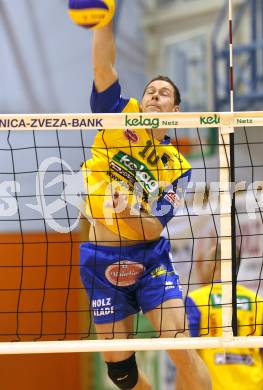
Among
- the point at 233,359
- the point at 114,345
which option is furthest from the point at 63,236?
the point at 114,345

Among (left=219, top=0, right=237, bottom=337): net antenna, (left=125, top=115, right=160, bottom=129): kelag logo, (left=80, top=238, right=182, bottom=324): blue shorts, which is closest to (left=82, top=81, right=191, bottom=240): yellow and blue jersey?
(left=80, top=238, right=182, bottom=324): blue shorts

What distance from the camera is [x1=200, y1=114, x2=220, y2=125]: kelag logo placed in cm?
391

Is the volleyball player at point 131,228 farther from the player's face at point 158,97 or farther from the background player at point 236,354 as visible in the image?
the background player at point 236,354

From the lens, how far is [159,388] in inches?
287

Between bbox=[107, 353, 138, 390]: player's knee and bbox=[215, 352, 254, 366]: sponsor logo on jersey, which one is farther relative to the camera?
bbox=[215, 352, 254, 366]: sponsor logo on jersey

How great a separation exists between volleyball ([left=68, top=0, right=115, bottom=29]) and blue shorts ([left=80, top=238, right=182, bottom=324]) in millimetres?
1264

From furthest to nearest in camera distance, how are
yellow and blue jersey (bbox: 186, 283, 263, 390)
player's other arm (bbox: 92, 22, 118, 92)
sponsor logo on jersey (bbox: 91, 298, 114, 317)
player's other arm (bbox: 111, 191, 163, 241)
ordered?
yellow and blue jersey (bbox: 186, 283, 263, 390), sponsor logo on jersey (bbox: 91, 298, 114, 317), player's other arm (bbox: 111, 191, 163, 241), player's other arm (bbox: 92, 22, 118, 92)

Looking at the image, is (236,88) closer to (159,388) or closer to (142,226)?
(159,388)

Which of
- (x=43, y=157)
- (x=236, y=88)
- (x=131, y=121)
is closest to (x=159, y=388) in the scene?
(x=43, y=157)

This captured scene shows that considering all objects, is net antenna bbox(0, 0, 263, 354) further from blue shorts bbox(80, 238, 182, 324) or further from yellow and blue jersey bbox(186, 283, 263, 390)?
yellow and blue jersey bbox(186, 283, 263, 390)

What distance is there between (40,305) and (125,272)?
342cm

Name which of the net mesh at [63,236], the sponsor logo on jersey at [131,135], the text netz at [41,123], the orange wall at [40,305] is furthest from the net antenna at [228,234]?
the orange wall at [40,305]

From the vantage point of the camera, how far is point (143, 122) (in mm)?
3867

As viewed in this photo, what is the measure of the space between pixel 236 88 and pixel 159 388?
3.38 meters
